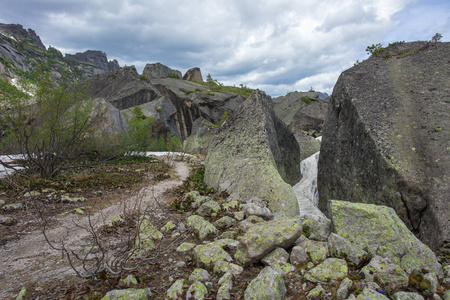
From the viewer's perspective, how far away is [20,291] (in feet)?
12.2

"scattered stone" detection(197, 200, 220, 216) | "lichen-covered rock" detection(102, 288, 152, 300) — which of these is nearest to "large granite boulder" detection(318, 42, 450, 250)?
"scattered stone" detection(197, 200, 220, 216)

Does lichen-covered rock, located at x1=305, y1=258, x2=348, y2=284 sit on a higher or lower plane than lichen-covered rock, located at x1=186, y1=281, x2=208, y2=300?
higher

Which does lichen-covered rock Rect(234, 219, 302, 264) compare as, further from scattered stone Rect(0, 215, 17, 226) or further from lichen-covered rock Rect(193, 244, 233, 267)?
scattered stone Rect(0, 215, 17, 226)

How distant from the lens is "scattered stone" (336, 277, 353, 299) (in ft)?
9.79

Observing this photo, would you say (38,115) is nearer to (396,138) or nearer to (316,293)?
(316,293)

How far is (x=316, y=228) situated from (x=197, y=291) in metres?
2.48

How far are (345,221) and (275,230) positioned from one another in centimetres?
125

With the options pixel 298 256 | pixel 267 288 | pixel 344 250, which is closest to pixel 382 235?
pixel 344 250

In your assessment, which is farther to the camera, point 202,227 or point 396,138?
point 396,138

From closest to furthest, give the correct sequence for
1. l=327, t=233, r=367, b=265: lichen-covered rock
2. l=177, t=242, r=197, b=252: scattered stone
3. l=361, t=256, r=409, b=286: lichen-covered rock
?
l=361, t=256, r=409, b=286: lichen-covered rock, l=327, t=233, r=367, b=265: lichen-covered rock, l=177, t=242, r=197, b=252: scattered stone

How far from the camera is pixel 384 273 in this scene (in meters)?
3.22

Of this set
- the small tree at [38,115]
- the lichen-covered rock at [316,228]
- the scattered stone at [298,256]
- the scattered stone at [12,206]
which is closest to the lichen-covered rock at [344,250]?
the scattered stone at [298,256]

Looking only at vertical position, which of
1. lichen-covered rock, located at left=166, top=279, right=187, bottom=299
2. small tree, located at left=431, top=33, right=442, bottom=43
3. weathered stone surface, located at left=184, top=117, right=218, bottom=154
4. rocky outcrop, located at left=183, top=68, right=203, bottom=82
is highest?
rocky outcrop, located at left=183, top=68, right=203, bottom=82

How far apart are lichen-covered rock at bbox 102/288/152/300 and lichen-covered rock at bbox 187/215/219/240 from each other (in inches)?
86.4
